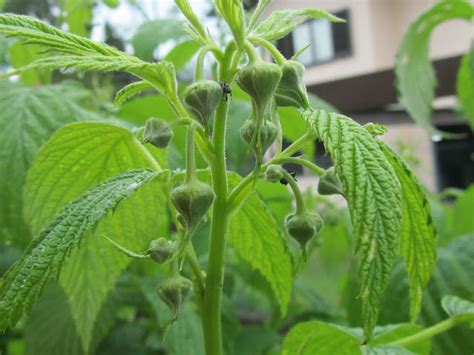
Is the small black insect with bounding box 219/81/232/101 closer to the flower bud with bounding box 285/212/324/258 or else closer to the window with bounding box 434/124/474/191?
the flower bud with bounding box 285/212/324/258

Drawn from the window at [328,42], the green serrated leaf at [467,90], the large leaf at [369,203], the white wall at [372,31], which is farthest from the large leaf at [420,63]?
the white wall at [372,31]

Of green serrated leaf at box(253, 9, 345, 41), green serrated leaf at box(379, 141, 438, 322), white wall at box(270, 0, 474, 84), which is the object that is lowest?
white wall at box(270, 0, 474, 84)

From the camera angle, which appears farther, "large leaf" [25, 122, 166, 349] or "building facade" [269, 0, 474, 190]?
"building facade" [269, 0, 474, 190]

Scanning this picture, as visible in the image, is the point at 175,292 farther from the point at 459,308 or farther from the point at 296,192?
the point at 459,308

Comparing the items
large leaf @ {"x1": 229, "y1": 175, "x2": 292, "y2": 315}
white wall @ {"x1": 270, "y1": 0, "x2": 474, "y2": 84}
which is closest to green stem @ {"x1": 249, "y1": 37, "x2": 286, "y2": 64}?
large leaf @ {"x1": 229, "y1": 175, "x2": 292, "y2": 315}

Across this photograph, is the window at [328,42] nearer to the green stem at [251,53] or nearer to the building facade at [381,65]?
the building facade at [381,65]

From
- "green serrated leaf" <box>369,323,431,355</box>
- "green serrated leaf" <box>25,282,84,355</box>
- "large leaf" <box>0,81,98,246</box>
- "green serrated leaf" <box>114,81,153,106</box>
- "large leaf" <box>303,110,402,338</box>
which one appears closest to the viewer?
"large leaf" <box>303,110,402,338</box>

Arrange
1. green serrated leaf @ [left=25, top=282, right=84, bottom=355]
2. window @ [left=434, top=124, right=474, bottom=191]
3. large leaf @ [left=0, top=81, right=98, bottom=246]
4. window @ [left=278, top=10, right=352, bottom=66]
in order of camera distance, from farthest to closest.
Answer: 1. window @ [left=278, top=10, right=352, bottom=66]
2. window @ [left=434, top=124, right=474, bottom=191]
3. green serrated leaf @ [left=25, top=282, right=84, bottom=355]
4. large leaf @ [left=0, top=81, right=98, bottom=246]

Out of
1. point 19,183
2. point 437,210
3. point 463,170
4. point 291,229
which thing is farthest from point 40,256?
point 463,170
